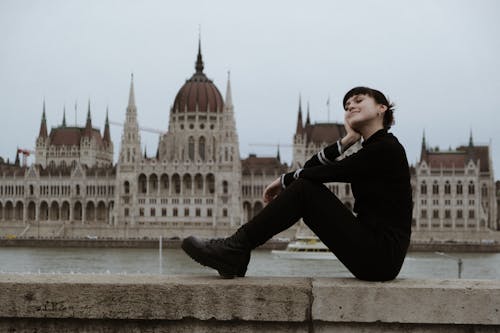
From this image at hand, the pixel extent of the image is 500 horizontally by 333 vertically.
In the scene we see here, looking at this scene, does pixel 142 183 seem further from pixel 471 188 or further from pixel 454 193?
pixel 471 188

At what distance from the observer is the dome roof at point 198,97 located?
86.9m

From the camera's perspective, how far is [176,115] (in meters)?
87.1

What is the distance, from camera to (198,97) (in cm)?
8762

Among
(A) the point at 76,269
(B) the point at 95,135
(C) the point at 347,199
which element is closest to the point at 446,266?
(A) the point at 76,269

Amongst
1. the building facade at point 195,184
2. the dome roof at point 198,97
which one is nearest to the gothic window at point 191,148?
the building facade at point 195,184

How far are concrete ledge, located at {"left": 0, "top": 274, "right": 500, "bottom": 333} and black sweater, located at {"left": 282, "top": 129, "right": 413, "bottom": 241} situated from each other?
47 cm

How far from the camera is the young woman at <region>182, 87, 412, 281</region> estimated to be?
14.4ft

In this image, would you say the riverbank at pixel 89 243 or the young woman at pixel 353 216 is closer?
the young woman at pixel 353 216

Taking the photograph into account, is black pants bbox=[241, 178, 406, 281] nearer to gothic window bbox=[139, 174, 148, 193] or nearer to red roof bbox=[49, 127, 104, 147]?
gothic window bbox=[139, 174, 148, 193]

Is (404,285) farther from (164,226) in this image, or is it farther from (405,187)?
(164,226)

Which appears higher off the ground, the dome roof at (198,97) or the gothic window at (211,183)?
the dome roof at (198,97)

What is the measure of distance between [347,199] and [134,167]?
21677mm

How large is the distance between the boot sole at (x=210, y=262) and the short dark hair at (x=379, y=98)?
129 cm

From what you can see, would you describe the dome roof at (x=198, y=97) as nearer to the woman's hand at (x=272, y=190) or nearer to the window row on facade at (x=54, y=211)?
the window row on facade at (x=54, y=211)
